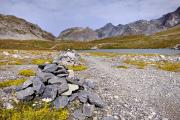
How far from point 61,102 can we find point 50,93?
116 centimetres

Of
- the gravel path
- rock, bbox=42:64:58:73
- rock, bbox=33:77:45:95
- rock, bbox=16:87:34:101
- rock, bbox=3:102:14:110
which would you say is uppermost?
rock, bbox=42:64:58:73

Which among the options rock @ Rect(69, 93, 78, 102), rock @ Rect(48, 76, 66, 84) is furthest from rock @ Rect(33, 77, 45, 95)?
rock @ Rect(69, 93, 78, 102)

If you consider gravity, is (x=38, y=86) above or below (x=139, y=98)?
above

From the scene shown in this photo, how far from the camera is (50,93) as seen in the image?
18797 millimetres

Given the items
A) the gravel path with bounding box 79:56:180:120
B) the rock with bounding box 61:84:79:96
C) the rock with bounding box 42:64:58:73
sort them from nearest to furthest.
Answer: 1. the gravel path with bounding box 79:56:180:120
2. the rock with bounding box 61:84:79:96
3. the rock with bounding box 42:64:58:73

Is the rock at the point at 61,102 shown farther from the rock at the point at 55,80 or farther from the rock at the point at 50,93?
the rock at the point at 55,80

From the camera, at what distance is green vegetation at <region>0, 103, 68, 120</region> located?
16.3 meters

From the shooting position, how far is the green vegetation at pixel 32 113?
16.3 metres

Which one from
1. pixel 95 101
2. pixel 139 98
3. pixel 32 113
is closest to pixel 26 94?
pixel 32 113

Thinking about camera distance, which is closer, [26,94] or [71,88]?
[26,94]

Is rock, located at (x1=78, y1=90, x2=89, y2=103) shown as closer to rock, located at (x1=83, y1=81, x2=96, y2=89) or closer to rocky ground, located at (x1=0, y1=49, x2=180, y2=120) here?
rocky ground, located at (x1=0, y1=49, x2=180, y2=120)

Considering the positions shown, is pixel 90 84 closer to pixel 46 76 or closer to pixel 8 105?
pixel 46 76

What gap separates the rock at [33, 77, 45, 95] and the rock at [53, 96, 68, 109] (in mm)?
1454

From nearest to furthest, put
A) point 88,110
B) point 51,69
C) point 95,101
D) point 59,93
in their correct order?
point 88,110 < point 95,101 < point 59,93 < point 51,69
